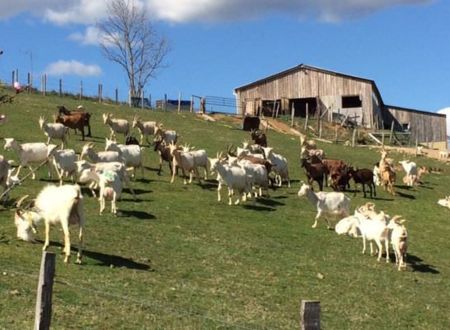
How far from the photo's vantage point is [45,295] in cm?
693

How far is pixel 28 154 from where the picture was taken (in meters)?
24.1

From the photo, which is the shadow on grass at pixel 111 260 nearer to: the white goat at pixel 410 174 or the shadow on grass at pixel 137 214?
the shadow on grass at pixel 137 214

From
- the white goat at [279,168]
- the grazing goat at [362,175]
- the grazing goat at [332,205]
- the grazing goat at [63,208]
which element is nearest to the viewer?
the grazing goat at [63,208]

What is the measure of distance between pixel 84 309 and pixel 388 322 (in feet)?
17.8

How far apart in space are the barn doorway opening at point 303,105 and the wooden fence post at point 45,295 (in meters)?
61.5

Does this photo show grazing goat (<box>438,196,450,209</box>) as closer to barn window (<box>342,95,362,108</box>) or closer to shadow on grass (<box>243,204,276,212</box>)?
shadow on grass (<box>243,204,276,212</box>)

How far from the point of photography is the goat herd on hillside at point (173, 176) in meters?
13.9

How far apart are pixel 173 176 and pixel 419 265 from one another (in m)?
11.0

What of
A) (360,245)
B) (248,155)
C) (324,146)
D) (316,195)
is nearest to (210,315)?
(360,245)

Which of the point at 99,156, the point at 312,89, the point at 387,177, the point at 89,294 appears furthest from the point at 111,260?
the point at 312,89

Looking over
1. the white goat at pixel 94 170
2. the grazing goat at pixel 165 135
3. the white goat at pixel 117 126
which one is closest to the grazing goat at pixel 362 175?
the grazing goat at pixel 165 135

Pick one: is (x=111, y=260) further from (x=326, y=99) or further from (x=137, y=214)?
(x=326, y=99)

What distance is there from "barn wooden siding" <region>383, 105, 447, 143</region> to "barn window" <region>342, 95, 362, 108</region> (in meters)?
3.98

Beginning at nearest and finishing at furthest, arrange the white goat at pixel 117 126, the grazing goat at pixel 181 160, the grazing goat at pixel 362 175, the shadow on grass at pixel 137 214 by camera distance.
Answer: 1. the shadow on grass at pixel 137 214
2. the grazing goat at pixel 181 160
3. the grazing goat at pixel 362 175
4. the white goat at pixel 117 126
